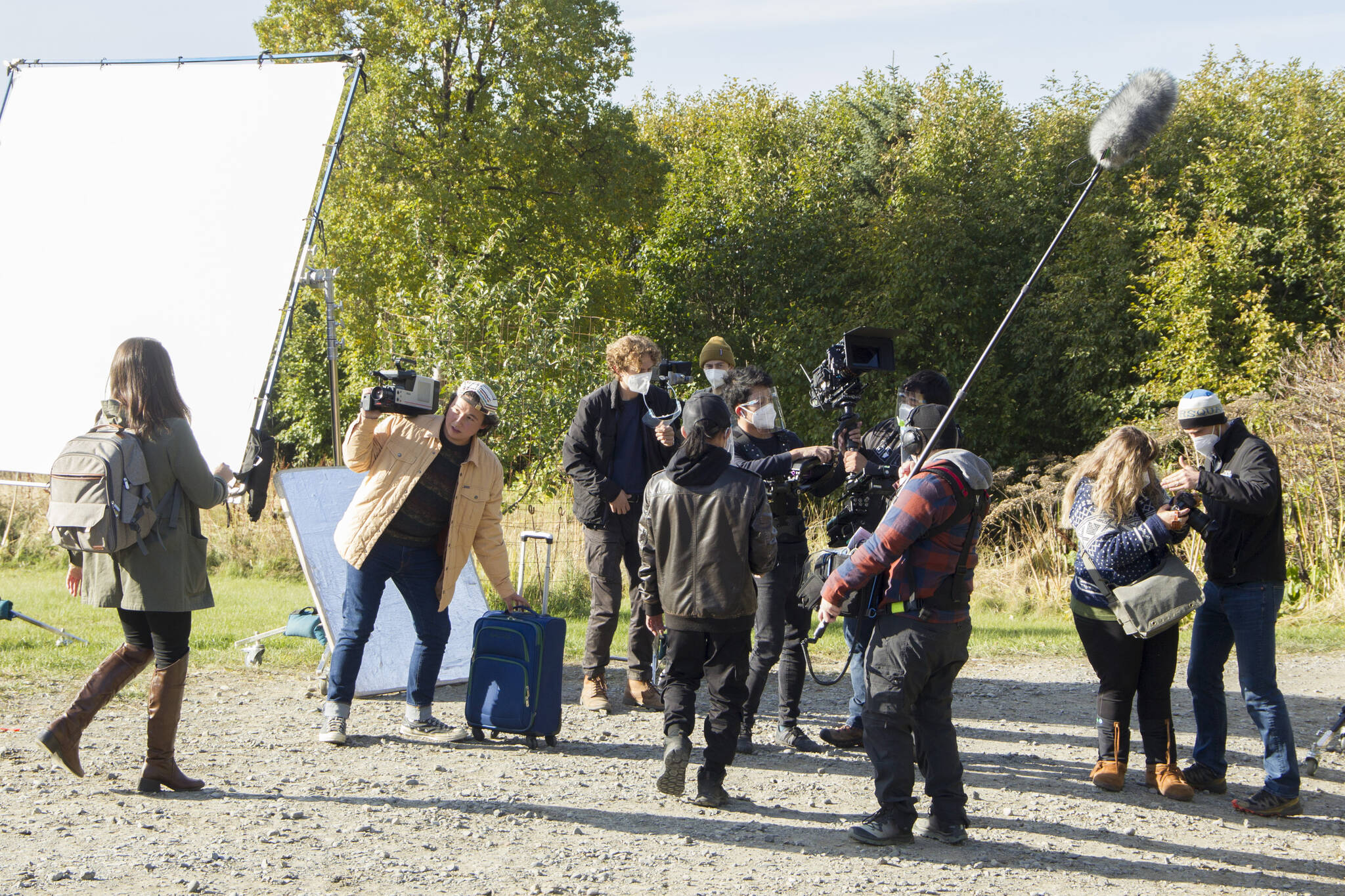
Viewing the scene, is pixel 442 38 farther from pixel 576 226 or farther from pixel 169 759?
pixel 169 759

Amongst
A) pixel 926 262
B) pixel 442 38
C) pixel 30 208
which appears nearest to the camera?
pixel 30 208

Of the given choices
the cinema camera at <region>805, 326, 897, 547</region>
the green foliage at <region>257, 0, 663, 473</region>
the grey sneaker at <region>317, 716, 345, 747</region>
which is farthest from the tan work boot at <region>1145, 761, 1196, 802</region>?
the green foliage at <region>257, 0, 663, 473</region>

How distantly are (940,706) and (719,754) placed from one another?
3.10 feet

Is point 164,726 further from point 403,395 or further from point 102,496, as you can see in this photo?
point 403,395

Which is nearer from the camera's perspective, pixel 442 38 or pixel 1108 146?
pixel 1108 146

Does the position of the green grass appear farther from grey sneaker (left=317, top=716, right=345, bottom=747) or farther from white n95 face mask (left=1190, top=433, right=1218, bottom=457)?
white n95 face mask (left=1190, top=433, right=1218, bottom=457)

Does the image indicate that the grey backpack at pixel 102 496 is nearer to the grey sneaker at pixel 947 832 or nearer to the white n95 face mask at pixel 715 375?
the white n95 face mask at pixel 715 375

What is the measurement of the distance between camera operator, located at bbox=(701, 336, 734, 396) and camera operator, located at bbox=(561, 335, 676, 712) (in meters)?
0.30

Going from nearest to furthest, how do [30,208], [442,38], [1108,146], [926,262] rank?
[1108,146] → [30,208] → [442,38] → [926,262]

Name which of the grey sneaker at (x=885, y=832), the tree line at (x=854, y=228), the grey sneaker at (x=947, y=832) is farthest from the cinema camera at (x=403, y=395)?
the tree line at (x=854, y=228)

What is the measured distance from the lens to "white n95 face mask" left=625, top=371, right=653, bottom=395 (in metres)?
6.31

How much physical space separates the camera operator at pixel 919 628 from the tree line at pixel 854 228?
654 inches

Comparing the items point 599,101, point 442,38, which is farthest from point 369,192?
point 599,101

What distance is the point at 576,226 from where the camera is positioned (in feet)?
82.6
